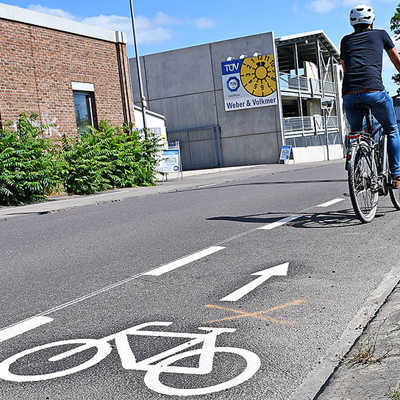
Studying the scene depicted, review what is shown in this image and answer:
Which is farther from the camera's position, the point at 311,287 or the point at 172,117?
the point at 172,117

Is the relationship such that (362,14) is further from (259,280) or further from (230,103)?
(230,103)

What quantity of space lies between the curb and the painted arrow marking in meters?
0.83

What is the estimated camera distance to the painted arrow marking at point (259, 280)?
13.1 feet

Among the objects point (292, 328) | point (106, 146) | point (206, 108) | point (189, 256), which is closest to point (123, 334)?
point (292, 328)

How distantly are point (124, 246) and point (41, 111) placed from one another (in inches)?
501

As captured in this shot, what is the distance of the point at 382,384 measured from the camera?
7.75 feet

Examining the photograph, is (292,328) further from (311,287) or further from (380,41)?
(380,41)

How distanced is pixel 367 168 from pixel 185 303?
3513 mm

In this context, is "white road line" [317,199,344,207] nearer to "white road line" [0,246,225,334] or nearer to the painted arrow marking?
"white road line" [0,246,225,334]

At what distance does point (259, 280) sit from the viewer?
4426 millimetres

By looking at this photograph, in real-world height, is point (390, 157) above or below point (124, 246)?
above

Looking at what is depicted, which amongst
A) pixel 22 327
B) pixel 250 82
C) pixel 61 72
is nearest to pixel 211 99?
pixel 250 82

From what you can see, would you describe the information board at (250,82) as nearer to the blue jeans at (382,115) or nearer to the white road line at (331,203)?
the white road line at (331,203)

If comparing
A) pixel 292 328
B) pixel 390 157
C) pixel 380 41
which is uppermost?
pixel 380 41
